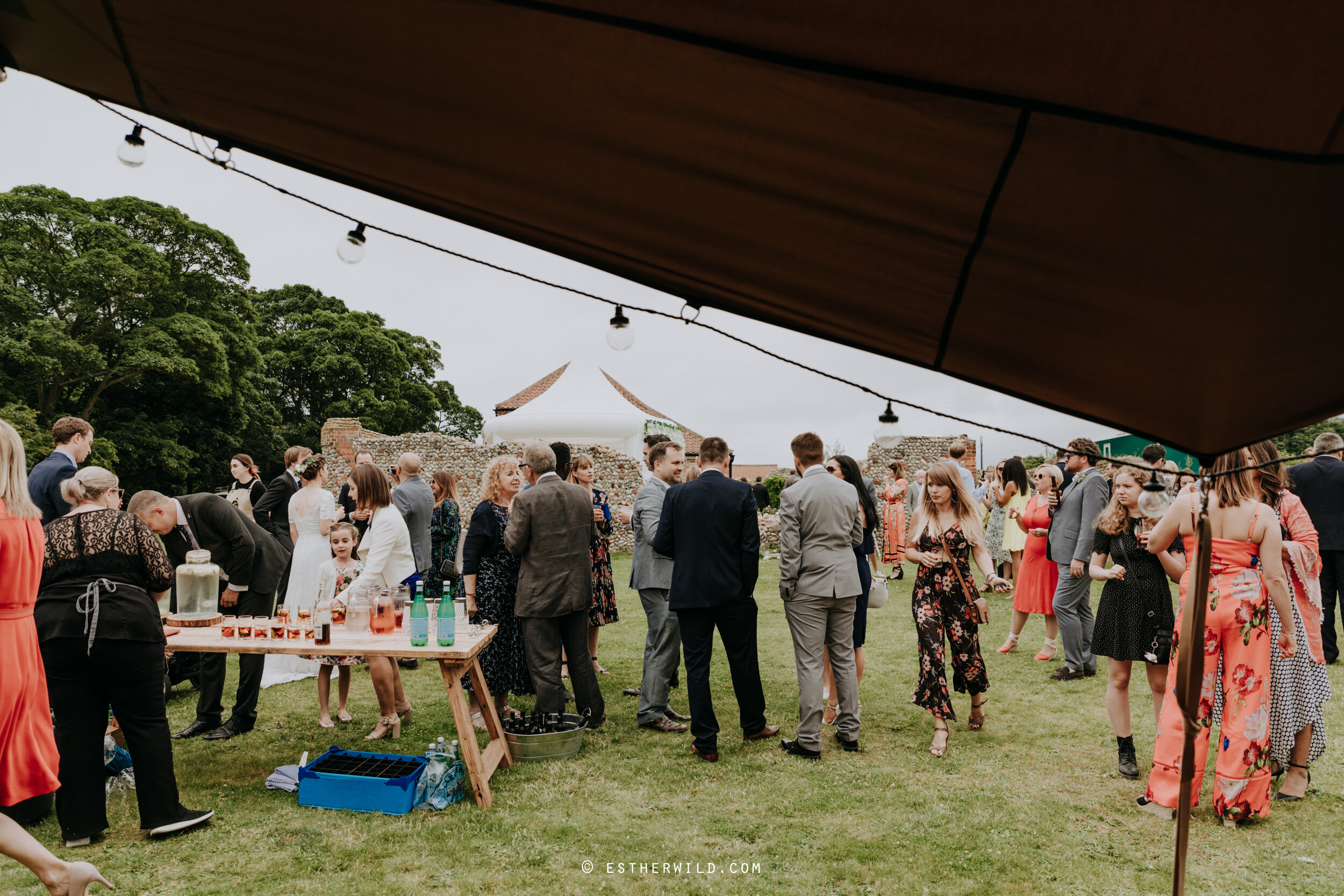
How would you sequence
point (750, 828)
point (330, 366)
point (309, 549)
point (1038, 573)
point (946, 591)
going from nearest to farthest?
point (750, 828)
point (946, 591)
point (309, 549)
point (1038, 573)
point (330, 366)

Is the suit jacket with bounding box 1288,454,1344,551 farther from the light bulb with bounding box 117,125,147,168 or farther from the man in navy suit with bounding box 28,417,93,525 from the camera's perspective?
the man in navy suit with bounding box 28,417,93,525

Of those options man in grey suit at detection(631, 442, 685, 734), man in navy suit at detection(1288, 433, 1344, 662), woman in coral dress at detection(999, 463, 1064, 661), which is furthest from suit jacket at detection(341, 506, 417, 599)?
man in navy suit at detection(1288, 433, 1344, 662)

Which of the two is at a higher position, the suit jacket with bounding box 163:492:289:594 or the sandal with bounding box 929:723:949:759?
the suit jacket with bounding box 163:492:289:594

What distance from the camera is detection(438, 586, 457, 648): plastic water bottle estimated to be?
3824mm

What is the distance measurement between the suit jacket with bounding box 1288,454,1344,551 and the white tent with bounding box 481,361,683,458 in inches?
539

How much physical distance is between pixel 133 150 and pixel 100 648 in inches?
97.4

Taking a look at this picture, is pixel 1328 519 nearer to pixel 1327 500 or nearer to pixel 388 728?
pixel 1327 500

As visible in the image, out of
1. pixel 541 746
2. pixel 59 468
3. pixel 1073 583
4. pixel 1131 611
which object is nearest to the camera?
pixel 1131 611

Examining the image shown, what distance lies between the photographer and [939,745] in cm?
448

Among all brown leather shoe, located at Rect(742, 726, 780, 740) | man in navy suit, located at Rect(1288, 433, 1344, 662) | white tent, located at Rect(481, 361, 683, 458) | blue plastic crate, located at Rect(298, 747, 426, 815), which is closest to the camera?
blue plastic crate, located at Rect(298, 747, 426, 815)

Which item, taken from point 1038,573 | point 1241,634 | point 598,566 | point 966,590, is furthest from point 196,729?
point 1038,573

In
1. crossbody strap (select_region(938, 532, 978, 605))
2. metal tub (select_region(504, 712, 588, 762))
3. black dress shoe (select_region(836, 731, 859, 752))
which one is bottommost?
metal tub (select_region(504, 712, 588, 762))

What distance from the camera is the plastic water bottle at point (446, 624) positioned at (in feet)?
12.5

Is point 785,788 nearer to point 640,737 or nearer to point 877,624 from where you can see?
point 640,737
